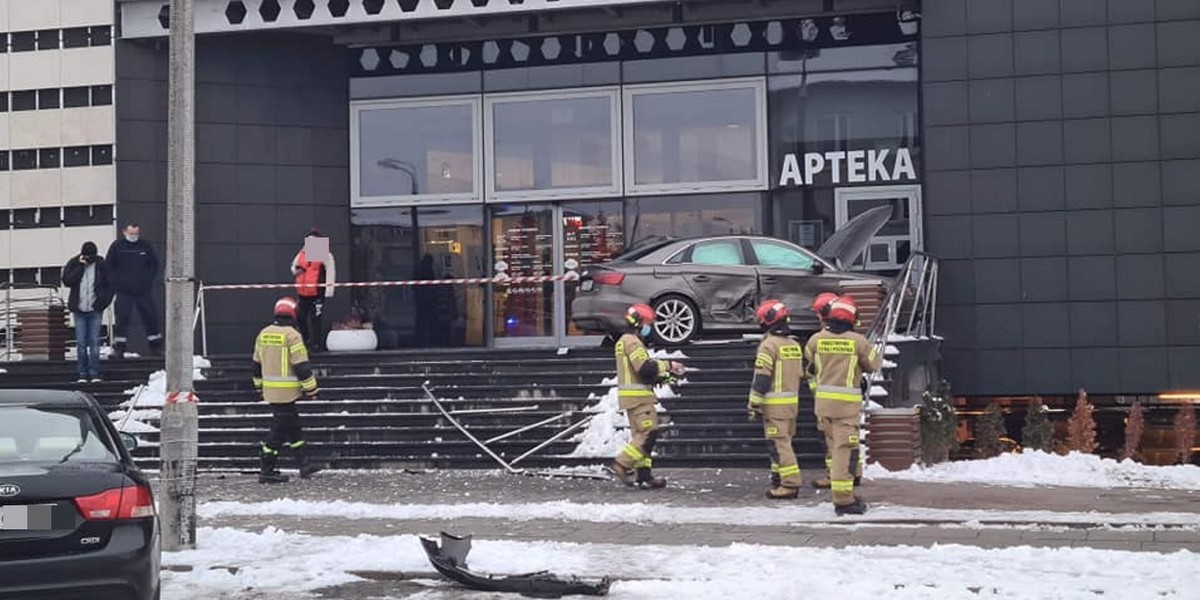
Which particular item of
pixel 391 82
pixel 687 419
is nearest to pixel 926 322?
pixel 687 419

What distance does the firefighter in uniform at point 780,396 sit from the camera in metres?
13.8

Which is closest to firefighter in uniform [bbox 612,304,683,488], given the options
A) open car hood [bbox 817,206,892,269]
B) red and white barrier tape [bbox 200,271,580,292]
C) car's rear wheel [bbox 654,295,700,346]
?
car's rear wheel [bbox 654,295,700,346]

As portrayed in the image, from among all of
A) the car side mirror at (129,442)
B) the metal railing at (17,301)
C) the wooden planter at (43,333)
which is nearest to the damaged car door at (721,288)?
the wooden planter at (43,333)

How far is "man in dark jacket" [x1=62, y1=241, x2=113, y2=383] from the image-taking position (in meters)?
19.0

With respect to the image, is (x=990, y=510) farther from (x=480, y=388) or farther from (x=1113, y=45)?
(x=1113, y=45)

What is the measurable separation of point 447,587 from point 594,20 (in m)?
14.4

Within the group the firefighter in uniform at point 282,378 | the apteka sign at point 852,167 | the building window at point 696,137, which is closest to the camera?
the firefighter in uniform at point 282,378

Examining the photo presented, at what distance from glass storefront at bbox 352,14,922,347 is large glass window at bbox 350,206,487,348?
2cm

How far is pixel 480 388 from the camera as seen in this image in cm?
1833

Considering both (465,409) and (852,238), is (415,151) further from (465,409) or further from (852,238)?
(852,238)

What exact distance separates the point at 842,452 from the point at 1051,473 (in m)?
3.97

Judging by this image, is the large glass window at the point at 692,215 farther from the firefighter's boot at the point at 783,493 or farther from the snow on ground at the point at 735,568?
the snow on ground at the point at 735,568

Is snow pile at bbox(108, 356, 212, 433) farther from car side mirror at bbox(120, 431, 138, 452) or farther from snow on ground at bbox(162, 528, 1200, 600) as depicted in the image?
car side mirror at bbox(120, 431, 138, 452)

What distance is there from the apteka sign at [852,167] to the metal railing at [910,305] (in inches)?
80.3
